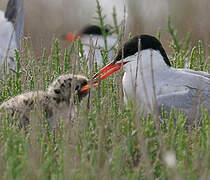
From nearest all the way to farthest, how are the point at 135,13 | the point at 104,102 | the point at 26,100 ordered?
the point at 104,102
the point at 26,100
the point at 135,13

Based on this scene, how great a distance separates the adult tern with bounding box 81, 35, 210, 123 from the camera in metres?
4.29

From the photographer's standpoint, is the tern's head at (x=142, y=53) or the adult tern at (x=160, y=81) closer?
the adult tern at (x=160, y=81)

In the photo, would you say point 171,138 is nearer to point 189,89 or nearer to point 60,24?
point 189,89

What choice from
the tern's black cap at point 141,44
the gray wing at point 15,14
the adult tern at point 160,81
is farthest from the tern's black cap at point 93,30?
the tern's black cap at point 141,44

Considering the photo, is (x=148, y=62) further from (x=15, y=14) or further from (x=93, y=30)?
(x=93, y=30)

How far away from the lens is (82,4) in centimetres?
1152

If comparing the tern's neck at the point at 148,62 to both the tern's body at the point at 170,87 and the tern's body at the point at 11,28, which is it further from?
the tern's body at the point at 11,28

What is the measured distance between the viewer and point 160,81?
14.5 feet

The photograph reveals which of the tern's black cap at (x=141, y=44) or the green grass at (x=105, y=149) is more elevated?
the tern's black cap at (x=141, y=44)

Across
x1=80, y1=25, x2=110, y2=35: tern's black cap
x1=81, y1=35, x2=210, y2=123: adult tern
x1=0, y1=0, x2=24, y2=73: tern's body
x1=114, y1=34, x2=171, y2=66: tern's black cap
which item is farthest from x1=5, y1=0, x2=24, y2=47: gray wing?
x1=114, y1=34, x2=171, y2=66: tern's black cap

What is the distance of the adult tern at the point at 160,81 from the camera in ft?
14.1

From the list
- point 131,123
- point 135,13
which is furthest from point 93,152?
point 135,13

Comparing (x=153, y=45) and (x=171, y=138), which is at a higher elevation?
(x=153, y=45)

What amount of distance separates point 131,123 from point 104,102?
63cm
